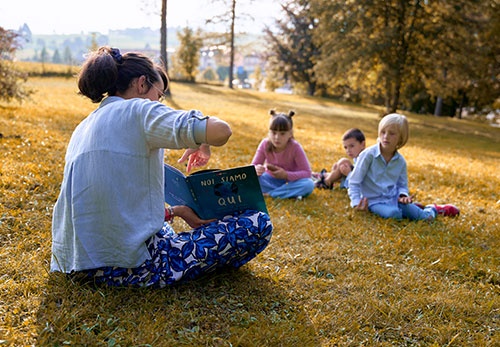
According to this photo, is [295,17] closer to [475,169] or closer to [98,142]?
[475,169]

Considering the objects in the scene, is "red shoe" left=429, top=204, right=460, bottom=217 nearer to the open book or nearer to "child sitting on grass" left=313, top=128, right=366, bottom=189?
"child sitting on grass" left=313, top=128, right=366, bottom=189

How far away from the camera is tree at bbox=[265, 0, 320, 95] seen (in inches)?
1415

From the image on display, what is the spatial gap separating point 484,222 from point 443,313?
7.75 feet

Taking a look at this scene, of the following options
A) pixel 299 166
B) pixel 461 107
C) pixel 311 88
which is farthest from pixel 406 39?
pixel 311 88

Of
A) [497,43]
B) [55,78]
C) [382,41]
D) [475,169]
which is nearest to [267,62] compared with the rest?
[55,78]

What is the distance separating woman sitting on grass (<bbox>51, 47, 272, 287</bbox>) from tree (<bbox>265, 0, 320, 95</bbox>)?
34.7 meters

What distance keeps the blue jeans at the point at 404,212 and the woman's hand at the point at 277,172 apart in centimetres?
109

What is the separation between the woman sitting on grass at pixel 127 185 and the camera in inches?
74.6

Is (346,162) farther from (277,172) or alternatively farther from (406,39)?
(406,39)

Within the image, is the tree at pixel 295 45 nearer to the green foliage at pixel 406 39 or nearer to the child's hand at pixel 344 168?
the green foliage at pixel 406 39

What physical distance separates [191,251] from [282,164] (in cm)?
293

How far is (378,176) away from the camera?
447 cm

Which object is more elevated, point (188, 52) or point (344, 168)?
point (188, 52)

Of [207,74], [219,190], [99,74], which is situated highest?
[99,74]
